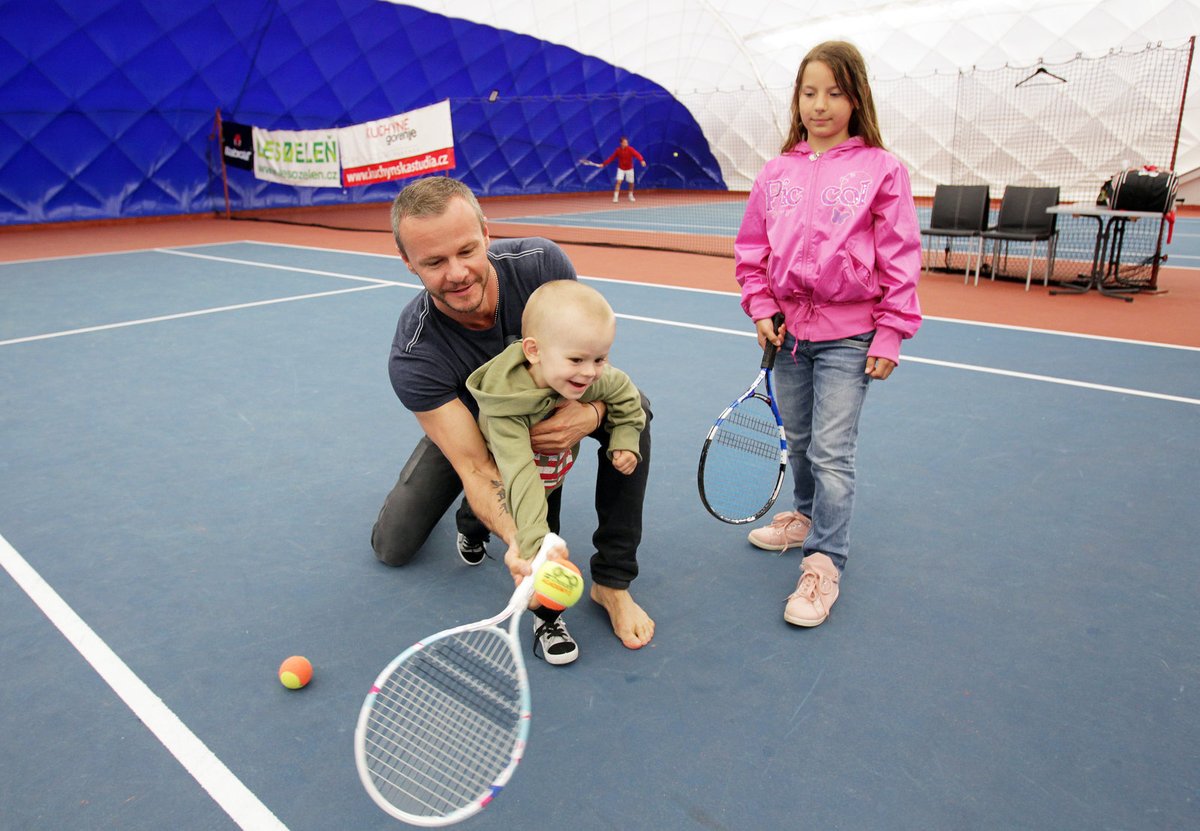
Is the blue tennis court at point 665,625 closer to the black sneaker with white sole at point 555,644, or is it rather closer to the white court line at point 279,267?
the black sneaker with white sole at point 555,644

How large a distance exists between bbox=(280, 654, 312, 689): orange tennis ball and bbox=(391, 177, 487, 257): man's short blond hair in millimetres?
1122

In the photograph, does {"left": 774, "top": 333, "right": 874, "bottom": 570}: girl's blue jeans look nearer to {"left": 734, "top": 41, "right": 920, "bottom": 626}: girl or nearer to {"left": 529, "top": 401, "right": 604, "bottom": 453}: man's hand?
{"left": 734, "top": 41, "right": 920, "bottom": 626}: girl

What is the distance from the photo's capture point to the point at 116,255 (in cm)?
1069

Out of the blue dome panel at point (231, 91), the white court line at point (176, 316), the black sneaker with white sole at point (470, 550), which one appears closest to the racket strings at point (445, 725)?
the black sneaker with white sole at point (470, 550)

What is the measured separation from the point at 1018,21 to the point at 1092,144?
396cm

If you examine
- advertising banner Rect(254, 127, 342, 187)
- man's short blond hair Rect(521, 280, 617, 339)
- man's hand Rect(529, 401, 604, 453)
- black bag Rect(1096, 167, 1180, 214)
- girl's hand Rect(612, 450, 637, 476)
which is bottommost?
girl's hand Rect(612, 450, 637, 476)

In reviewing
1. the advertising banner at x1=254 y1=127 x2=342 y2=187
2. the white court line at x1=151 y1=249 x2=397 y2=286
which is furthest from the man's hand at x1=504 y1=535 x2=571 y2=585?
the advertising banner at x1=254 y1=127 x2=342 y2=187

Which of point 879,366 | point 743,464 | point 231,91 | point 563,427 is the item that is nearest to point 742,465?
point 743,464

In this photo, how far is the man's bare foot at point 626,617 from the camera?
239cm

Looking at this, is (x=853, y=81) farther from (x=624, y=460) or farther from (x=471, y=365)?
(x=471, y=365)

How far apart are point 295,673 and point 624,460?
1028 mm

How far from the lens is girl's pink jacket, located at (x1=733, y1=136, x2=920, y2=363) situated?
2379 millimetres

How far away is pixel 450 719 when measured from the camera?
5.91ft

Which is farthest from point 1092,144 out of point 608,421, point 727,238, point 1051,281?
point 608,421
